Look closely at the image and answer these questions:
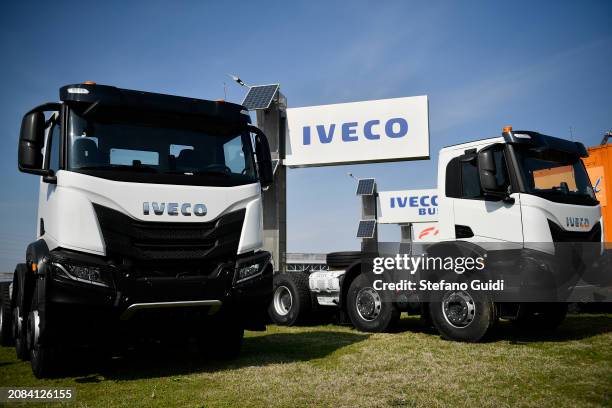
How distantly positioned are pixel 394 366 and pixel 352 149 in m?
9.87

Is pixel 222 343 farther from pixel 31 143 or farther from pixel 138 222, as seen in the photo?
pixel 31 143

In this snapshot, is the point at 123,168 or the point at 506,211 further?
the point at 506,211

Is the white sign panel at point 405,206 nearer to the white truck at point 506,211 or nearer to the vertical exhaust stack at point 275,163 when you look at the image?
the vertical exhaust stack at point 275,163

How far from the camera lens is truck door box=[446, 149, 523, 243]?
287 inches

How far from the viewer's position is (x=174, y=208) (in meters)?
5.66

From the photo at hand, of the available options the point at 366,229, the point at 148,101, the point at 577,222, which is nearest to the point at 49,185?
the point at 148,101

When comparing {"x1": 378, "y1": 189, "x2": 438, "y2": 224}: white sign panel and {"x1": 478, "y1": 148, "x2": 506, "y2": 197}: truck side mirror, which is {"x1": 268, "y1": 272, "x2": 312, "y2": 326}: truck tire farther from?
{"x1": 378, "y1": 189, "x2": 438, "y2": 224}: white sign panel

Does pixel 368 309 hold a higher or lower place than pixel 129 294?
lower

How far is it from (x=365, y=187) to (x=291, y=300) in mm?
14177

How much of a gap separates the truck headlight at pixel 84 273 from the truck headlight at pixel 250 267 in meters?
1.42

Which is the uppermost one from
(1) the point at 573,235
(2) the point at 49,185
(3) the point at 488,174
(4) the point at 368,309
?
(3) the point at 488,174

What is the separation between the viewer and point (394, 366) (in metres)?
6.24

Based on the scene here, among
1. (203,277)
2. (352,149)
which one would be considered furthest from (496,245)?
(352,149)

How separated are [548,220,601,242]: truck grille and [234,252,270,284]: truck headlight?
12.9 ft
